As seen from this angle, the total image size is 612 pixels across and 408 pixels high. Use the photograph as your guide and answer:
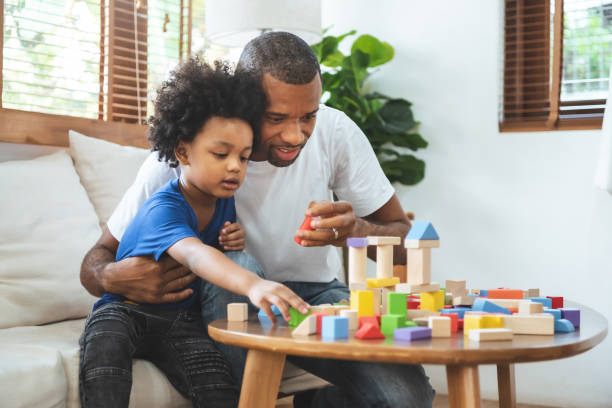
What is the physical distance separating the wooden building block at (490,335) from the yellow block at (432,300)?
18cm

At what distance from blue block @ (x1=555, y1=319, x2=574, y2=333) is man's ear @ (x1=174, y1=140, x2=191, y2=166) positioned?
2.58ft

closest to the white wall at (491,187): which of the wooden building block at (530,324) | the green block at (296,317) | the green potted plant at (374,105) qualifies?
the green potted plant at (374,105)

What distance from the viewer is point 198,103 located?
137cm

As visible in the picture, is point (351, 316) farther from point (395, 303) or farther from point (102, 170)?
point (102, 170)

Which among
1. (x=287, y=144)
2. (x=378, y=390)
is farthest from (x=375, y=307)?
(x=287, y=144)

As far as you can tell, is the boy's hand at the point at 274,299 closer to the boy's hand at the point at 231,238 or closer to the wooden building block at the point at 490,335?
the wooden building block at the point at 490,335

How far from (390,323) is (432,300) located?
0.17 metres

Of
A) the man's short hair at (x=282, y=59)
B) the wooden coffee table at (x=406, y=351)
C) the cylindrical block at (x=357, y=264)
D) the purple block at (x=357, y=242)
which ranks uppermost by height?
the man's short hair at (x=282, y=59)

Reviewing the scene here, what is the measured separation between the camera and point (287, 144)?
55.0 inches

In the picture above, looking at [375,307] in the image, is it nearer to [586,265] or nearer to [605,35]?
[586,265]

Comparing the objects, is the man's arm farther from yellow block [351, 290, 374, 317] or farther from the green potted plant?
the green potted plant

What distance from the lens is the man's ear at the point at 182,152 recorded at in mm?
1401

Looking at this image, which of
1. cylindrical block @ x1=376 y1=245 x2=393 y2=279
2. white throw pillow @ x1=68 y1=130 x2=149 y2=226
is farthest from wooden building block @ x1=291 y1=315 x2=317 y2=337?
white throw pillow @ x1=68 y1=130 x2=149 y2=226

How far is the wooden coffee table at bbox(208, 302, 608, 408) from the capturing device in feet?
2.66
